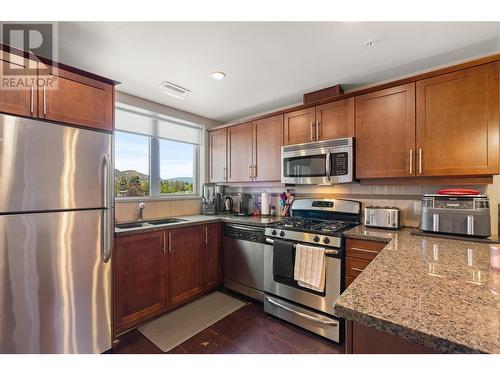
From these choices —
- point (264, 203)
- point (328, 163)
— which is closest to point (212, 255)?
point (264, 203)

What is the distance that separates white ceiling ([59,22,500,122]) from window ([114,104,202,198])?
1.46ft

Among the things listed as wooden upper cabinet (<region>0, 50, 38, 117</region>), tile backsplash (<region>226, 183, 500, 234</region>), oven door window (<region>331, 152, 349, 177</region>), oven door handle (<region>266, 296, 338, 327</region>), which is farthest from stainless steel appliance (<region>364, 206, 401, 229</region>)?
wooden upper cabinet (<region>0, 50, 38, 117</region>)

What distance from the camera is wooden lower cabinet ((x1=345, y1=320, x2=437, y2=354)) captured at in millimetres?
710

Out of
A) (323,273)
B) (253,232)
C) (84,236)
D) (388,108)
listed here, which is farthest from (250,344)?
(388,108)

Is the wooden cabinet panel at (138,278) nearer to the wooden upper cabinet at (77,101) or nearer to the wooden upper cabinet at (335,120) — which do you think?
the wooden upper cabinet at (77,101)

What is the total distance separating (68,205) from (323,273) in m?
2.02

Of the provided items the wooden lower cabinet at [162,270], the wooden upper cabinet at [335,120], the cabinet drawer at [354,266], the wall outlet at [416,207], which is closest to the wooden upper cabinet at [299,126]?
the wooden upper cabinet at [335,120]

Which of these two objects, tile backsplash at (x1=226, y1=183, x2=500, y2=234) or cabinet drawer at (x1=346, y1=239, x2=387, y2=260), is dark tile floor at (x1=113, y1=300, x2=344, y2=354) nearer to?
cabinet drawer at (x1=346, y1=239, x2=387, y2=260)

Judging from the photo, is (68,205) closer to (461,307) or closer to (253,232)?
(253,232)

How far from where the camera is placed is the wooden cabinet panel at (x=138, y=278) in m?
1.99

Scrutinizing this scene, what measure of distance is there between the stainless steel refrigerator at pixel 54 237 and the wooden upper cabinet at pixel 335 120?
2.01 metres

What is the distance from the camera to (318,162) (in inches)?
96.0

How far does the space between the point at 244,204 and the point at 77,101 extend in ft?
7.46

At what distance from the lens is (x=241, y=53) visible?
1.85 m
